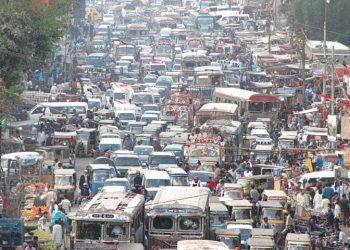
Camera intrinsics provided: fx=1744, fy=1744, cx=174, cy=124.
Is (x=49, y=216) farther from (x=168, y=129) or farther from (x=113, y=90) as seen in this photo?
(x=113, y=90)

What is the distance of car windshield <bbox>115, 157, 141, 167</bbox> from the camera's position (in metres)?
48.8

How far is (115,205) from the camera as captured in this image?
1366 inches

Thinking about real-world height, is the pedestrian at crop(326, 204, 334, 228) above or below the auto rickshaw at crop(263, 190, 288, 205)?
below

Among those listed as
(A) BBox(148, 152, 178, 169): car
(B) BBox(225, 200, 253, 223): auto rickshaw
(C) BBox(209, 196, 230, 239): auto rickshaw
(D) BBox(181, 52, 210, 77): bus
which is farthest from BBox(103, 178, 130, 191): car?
(D) BBox(181, 52, 210, 77): bus

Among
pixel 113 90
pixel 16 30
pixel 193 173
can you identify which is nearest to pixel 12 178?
pixel 193 173

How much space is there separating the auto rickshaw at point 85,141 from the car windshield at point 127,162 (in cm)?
595

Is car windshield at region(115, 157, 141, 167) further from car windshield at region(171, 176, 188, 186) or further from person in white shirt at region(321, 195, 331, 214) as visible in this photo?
person in white shirt at region(321, 195, 331, 214)

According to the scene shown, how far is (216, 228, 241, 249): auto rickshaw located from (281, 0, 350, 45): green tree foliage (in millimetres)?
51739

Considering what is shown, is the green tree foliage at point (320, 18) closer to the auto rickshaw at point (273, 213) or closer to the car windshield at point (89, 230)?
the auto rickshaw at point (273, 213)

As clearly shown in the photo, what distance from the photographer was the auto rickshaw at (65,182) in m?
45.0

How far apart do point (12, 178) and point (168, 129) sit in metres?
13.0

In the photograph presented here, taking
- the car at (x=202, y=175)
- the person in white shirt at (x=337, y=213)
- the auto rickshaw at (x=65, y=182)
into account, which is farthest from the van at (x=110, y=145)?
the person in white shirt at (x=337, y=213)

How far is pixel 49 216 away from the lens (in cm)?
3962

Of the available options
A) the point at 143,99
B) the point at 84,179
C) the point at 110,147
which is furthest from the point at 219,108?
the point at 84,179
